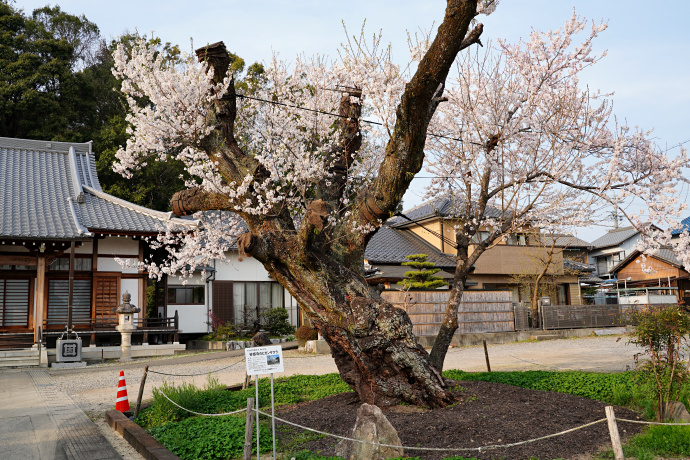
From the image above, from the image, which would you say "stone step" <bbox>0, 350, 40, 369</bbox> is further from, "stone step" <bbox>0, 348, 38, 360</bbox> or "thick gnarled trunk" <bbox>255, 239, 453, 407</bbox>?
"thick gnarled trunk" <bbox>255, 239, 453, 407</bbox>

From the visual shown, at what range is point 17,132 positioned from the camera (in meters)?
32.0

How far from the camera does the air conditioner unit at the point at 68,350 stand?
1689cm

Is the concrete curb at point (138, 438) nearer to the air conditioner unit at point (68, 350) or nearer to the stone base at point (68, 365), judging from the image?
the stone base at point (68, 365)

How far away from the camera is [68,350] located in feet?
55.7

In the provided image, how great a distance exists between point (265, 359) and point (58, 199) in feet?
62.6

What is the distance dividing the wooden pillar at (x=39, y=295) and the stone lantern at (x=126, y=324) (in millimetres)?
2420

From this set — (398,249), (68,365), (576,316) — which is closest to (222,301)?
(68,365)

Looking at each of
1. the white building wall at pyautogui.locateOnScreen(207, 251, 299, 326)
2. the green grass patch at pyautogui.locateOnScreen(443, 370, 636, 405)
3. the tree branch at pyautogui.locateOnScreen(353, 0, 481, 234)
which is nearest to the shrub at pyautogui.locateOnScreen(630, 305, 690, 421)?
the green grass patch at pyautogui.locateOnScreen(443, 370, 636, 405)

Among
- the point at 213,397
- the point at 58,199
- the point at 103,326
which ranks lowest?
the point at 213,397

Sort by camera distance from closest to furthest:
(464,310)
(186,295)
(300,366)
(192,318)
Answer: (300,366), (464,310), (192,318), (186,295)

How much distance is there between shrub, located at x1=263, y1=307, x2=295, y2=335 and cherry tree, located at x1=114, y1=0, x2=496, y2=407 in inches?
540

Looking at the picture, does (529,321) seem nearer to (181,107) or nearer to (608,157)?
(608,157)

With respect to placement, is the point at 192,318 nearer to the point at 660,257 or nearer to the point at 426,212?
the point at 426,212

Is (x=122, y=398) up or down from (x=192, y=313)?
down
